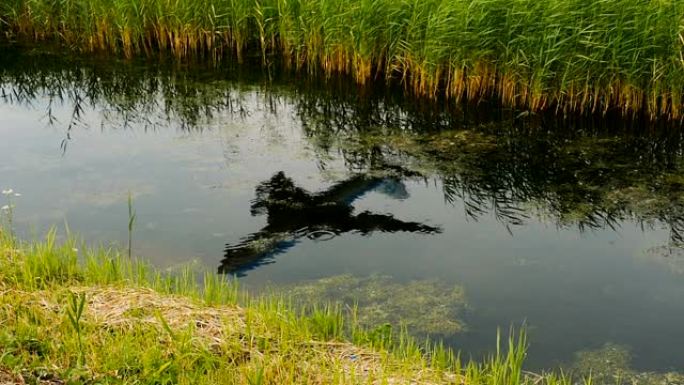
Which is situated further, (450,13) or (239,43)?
(239,43)

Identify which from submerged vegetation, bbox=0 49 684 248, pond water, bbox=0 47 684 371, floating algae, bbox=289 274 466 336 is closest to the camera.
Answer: floating algae, bbox=289 274 466 336

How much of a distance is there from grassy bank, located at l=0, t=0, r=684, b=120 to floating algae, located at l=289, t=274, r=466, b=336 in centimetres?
354

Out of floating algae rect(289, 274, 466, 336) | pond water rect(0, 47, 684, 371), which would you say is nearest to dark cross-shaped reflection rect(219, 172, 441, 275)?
pond water rect(0, 47, 684, 371)

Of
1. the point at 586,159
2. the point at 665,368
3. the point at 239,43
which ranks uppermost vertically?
the point at 239,43

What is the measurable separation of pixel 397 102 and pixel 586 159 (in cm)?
231

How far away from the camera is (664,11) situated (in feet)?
22.5

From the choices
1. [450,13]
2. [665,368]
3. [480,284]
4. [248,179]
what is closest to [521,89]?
[450,13]

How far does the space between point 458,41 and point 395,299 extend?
13.2 ft

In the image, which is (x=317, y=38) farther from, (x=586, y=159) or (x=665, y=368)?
(x=665, y=368)

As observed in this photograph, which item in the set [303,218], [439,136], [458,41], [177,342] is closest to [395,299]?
[303,218]

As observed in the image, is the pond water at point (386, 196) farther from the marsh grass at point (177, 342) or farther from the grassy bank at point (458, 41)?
the marsh grass at point (177, 342)

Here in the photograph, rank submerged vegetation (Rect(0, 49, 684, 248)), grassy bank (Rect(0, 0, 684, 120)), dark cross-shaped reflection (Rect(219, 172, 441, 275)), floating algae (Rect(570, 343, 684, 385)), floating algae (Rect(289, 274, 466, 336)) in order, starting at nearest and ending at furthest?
floating algae (Rect(570, 343, 684, 385)) < floating algae (Rect(289, 274, 466, 336)) < dark cross-shaped reflection (Rect(219, 172, 441, 275)) < submerged vegetation (Rect(0, 49, 684, 248)) < grassy bank (Rect(0, 0, 684, 120))

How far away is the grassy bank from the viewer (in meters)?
7.01

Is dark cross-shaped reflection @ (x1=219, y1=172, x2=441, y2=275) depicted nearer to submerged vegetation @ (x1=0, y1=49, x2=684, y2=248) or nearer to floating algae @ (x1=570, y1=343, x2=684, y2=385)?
submerged vegetation @ (x1=0, y1=49, x2=684, y2=248)
